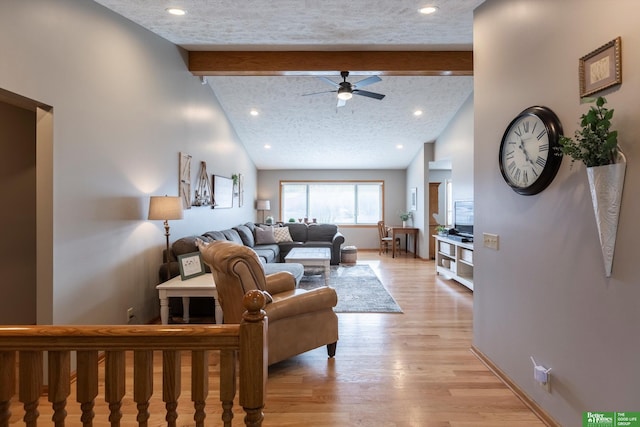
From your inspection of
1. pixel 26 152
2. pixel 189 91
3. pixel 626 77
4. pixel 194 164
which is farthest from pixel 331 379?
pixel 189 91

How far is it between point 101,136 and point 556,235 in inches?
135

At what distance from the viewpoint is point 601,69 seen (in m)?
1.55

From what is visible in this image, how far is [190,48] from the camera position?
13.8ft

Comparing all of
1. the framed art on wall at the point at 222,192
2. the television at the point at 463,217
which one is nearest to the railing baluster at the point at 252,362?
the framed art on wall at the point at 222,192

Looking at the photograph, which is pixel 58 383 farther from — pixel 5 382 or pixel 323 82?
pixel 323 82

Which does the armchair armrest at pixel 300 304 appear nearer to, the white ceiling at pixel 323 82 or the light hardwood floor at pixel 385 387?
the light hardwood floor at pixel 385 387

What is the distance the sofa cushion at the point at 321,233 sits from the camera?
23.7ft

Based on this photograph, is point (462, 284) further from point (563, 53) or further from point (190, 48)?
point (190, 48)

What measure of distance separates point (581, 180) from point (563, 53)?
0.75 meters

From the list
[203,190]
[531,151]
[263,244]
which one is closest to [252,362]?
[531,151]

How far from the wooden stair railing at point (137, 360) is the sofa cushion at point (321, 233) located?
20.0 ft

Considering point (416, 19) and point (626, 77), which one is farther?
point (416, 19)

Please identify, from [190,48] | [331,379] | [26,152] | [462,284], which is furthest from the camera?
[462,284]

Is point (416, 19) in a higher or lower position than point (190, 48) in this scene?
lower
